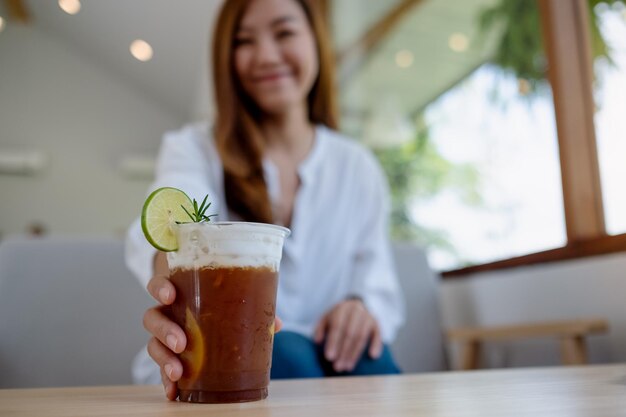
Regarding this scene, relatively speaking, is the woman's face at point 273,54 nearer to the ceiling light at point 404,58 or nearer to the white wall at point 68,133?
the white wall at point 68,133

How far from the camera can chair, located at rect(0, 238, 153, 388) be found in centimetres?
142

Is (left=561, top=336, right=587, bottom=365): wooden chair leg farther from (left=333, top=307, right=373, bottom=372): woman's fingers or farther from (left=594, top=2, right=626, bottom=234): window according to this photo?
(left=333, top=307, right=373, bottom=372): woman's fingers

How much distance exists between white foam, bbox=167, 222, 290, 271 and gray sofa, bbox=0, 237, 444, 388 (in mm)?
1062

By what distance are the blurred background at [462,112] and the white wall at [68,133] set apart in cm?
2

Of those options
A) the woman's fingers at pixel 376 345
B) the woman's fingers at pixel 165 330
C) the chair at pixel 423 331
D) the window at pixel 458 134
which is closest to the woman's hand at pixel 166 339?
the woman's fingers at pixel 165 330

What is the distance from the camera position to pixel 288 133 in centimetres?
152

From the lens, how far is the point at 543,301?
1.83 metres

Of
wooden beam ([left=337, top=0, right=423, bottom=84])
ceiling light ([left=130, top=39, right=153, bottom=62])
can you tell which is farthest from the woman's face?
wooden beam ([left=337, top=0, right=423, bottom=84])

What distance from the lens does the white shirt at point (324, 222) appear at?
128 cm

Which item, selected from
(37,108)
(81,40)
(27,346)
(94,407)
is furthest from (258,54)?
(37,108)

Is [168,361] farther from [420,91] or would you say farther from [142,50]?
[420,91]

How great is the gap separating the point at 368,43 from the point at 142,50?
102 inches

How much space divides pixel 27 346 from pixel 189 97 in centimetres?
133

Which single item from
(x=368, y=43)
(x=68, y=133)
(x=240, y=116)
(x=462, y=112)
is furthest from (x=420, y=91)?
(x=68, y=133)
